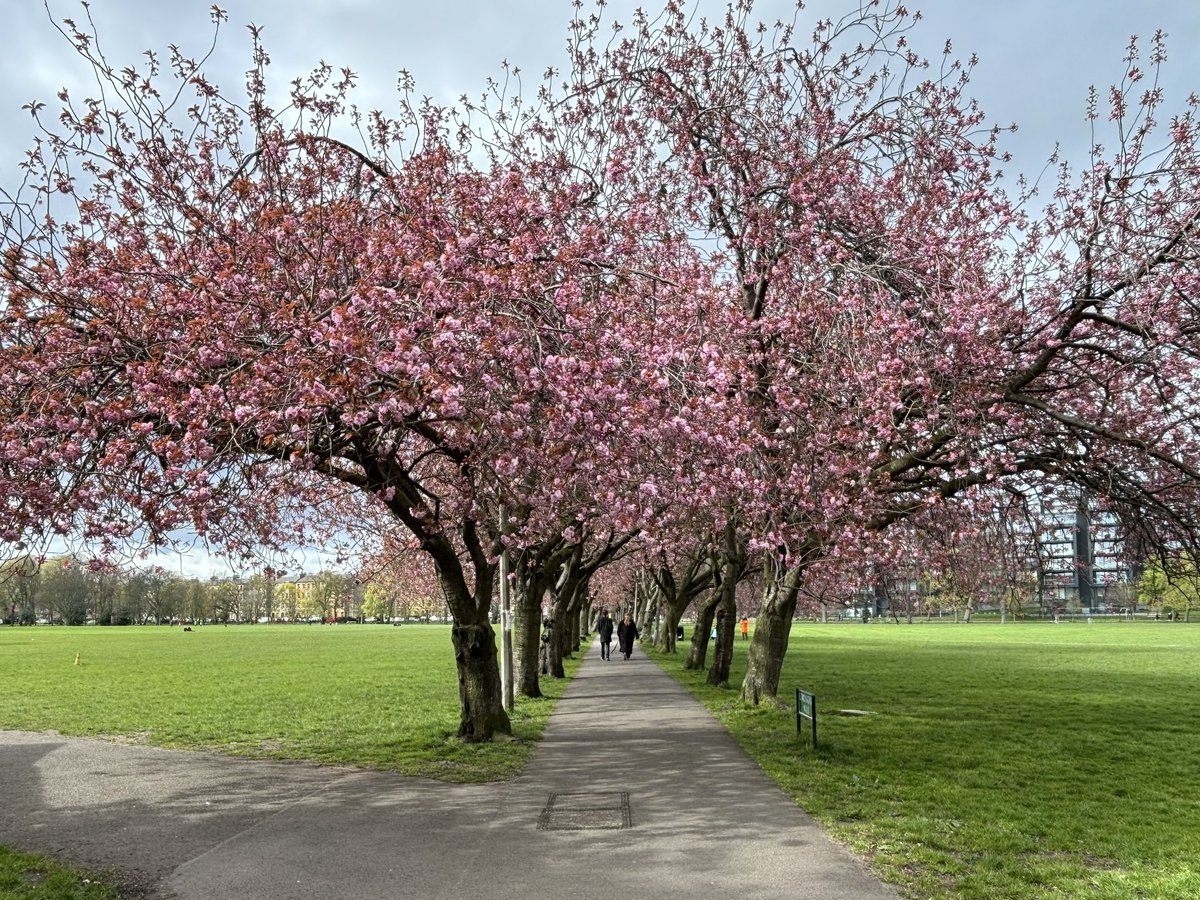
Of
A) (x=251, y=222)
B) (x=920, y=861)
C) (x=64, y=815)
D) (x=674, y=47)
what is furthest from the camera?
(x=674, y=47)

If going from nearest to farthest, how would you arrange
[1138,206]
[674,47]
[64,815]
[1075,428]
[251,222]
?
[64,815] → [251,222] → [1138,206] → [1075,428] → [674,47]

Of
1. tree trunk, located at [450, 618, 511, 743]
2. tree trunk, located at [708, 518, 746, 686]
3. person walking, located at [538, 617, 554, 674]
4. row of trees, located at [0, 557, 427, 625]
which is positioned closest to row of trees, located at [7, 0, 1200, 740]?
tree trunk, located at [450, 618, 511, 743]

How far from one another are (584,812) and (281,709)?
477 inches

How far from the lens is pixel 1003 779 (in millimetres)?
11016

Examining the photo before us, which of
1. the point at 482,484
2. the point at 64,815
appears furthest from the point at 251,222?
the point at 64,815

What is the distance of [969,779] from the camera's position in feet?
35.7

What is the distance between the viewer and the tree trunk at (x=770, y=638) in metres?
16.6

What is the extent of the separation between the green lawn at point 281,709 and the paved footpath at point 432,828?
0.95m

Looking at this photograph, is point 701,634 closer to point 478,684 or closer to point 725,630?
point 725,630

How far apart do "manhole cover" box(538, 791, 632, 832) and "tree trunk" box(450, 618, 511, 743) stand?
3656 mm

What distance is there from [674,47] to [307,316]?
28.4ft

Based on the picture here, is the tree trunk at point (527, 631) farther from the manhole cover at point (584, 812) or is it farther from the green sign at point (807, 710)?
the manhole cover at point (584, 812)

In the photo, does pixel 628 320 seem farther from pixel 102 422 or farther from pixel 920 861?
pixel 920 861

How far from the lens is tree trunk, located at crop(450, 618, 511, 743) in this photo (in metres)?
13.0
